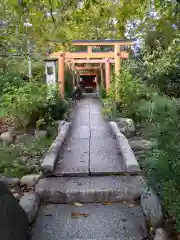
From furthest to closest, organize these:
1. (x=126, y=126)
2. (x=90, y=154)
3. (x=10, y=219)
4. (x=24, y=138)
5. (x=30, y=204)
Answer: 1. (x=126, y=126)
2. (x=24, y=138)
3. (x=90, y=154)
4. (x=30, y=204)
5. (x=10, y=219)

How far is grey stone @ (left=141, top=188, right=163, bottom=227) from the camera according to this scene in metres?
2.87

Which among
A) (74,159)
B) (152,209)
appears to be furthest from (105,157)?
(152,209)

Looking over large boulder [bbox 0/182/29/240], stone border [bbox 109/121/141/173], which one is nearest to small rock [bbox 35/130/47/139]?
stone border [bbox 109/121/141/173]

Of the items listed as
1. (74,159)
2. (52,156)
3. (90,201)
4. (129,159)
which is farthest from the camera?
(74,159)

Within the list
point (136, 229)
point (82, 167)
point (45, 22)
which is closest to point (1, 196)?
point (136, 229)

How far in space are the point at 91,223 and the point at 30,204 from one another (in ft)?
2.39

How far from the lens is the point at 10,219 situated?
2.41 m

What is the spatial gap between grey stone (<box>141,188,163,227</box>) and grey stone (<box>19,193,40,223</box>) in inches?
48.7

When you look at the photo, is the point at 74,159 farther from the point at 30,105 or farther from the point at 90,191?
the point at 30,105

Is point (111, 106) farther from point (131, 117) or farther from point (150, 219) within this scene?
point (150, 219)

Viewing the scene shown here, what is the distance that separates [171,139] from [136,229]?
1.00 meters

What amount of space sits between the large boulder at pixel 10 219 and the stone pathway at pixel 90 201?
31 cm

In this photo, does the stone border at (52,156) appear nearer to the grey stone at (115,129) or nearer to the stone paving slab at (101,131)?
the stone paving slab at (101,131)

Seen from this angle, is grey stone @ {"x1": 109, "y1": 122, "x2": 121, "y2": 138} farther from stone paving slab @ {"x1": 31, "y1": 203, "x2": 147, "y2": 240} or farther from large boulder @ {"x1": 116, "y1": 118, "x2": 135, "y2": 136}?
stone paving slab @ {"x1": 31, "y1": 203, "x2": 147, "y2": 240}
